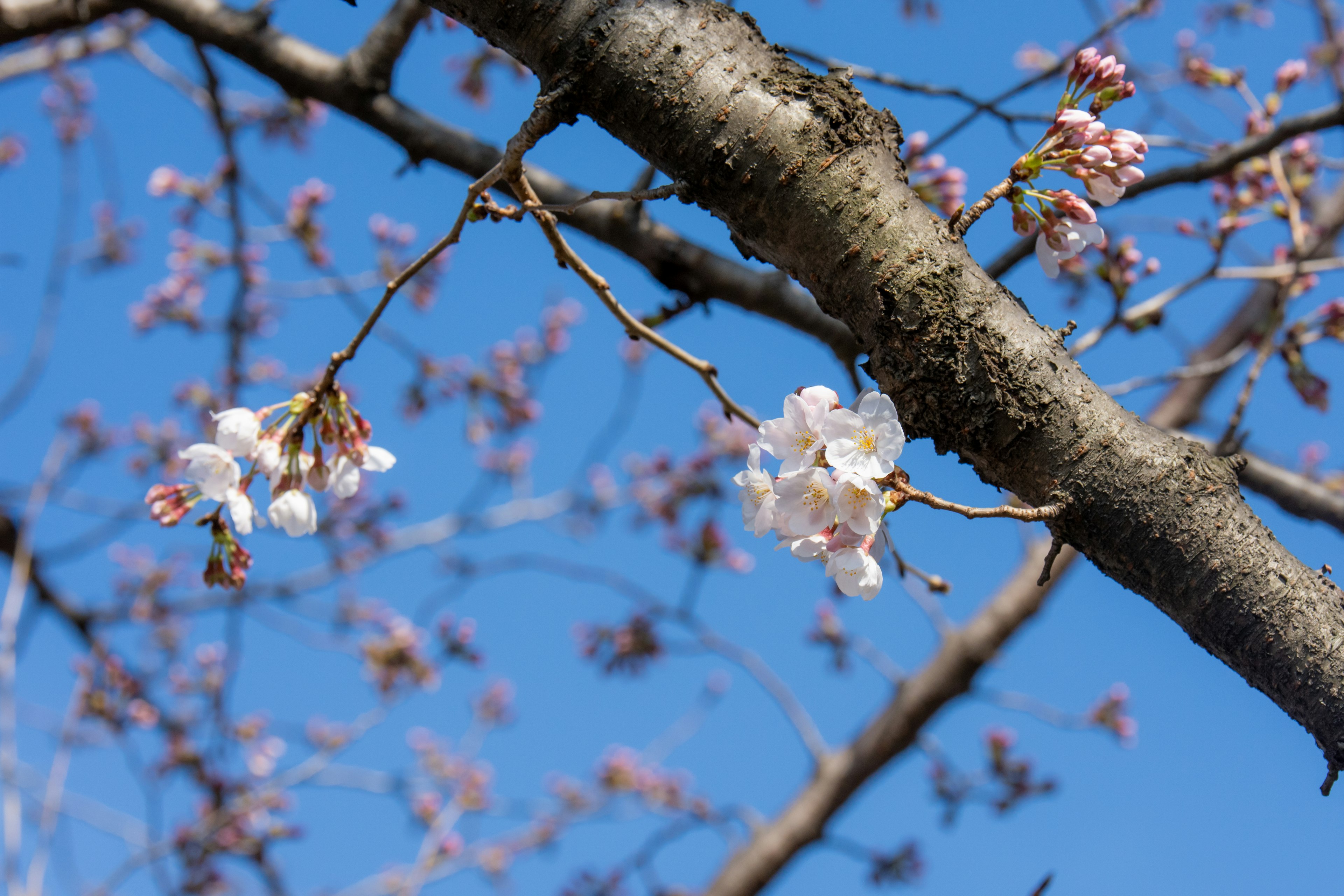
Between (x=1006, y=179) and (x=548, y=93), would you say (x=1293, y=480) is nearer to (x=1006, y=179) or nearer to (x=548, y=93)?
(x=1006, y=179)

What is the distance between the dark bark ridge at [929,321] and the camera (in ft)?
3.29

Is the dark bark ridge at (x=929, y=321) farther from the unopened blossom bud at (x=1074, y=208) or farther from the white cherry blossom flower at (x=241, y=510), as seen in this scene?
the white cherry blossom flower at (x=241, y=510)

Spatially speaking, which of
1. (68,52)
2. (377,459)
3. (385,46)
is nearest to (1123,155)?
(377,459)

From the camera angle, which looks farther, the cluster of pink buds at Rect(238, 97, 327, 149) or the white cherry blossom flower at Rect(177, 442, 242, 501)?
the cluster of pink buds at Rect(238, 97, 327, 149)

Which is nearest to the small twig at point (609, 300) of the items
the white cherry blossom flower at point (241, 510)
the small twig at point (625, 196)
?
the small twig at point (625, 196)

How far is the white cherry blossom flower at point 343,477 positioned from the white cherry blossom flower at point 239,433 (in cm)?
14

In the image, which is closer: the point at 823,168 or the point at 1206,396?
the point at 823,168

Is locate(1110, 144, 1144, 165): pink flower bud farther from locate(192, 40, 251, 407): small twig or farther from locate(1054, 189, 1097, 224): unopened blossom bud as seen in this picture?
locate(192, 40, 251, 407): small twig

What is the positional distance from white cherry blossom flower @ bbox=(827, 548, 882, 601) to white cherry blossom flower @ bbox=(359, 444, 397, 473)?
88cm

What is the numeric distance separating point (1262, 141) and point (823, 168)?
1625 mm

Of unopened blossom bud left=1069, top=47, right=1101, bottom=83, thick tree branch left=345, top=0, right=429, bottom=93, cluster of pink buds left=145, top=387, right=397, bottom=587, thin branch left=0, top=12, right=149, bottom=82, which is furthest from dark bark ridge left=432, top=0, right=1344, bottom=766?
thin branch left=0, top=12, right=149, bottom=82

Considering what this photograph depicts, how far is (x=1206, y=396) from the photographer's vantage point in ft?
12.1

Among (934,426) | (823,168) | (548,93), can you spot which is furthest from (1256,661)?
(548,93)

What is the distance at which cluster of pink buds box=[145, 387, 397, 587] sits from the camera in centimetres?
141
